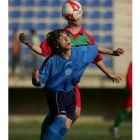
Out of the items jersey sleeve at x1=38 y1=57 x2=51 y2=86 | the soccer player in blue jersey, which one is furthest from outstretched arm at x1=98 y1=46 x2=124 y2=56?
jersey sleeve at x1=38 y1=57 x2=51 y2=86

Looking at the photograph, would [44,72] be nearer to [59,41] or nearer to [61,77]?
[61,77]

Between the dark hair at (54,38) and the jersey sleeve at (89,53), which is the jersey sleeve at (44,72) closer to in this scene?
the dark hair at (54,38)

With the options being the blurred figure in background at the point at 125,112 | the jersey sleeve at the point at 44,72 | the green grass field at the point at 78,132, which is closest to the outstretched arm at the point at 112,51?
the jersey sleeve at the point at 44,72

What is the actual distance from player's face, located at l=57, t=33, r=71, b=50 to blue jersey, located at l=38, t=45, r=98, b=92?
11cm

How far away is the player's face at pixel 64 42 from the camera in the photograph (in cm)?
794

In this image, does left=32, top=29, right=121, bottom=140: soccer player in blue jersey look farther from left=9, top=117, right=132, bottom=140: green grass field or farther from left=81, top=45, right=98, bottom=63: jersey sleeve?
left=9, top=117, right=132, bottom=140: green grass field

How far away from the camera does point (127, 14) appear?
19.4m

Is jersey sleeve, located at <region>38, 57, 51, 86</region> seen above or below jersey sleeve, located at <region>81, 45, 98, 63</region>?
below

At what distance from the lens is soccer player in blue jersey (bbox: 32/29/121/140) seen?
26.0 ft

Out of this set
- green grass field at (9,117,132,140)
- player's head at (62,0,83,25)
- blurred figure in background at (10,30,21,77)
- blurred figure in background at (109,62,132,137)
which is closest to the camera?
player's head at (62,0,83,25)

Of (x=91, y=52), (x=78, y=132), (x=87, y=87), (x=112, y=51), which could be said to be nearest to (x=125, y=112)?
(x=78, y=132)

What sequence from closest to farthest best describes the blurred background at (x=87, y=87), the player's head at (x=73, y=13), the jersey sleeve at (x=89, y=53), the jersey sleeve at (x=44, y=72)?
the jersey sleeve at (x=44, y=72), the jersey sleeve at (x=89, y=53), the player's head at (x=73, y=13), the blurred background at (x=87, y=87)
